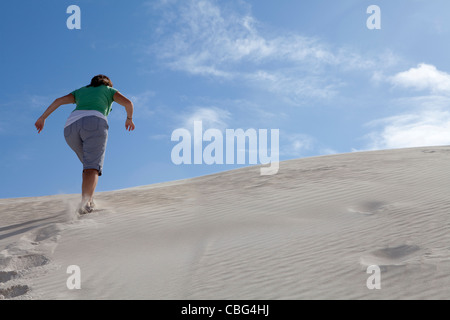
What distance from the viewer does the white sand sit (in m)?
3.48

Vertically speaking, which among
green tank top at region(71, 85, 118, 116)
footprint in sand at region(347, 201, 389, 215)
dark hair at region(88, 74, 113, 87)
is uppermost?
dark hair at region(88, 74, 113, 87)

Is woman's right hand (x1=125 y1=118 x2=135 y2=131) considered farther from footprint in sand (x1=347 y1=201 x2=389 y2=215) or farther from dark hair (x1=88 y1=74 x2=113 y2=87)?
footprint in sand (x1=347 y1=201 x2=389 y2=215)

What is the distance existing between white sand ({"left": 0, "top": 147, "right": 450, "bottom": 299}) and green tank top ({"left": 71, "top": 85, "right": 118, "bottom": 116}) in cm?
148

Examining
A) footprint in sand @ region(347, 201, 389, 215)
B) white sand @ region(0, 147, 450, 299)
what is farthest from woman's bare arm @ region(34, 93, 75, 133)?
footprint in sand @ region(347, 201, 389, 215)

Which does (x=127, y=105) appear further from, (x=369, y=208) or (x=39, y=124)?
(x=369, y=208)

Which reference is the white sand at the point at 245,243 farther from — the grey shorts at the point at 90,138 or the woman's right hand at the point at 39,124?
the woman's right hand at the point at 39,124

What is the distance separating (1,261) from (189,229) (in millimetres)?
2081

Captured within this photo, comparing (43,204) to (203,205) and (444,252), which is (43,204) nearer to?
(203,205)

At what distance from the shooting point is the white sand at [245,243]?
348cm

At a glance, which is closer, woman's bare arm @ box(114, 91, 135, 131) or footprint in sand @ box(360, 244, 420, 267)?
footprint in sand @ box(360, 244, 420, 267)

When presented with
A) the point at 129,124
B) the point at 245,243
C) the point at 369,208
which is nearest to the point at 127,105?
the point at 129,124

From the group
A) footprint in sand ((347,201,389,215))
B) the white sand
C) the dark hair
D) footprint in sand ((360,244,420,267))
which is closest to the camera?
the white sand

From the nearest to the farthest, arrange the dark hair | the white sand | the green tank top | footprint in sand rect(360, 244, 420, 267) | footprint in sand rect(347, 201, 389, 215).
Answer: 1. the white sand
2. footprint in sand rect(360, 244, 420, 267)
3. footprint in sand rect(347, 201, 389, 215)
4. the green tank top
5. the dark hair

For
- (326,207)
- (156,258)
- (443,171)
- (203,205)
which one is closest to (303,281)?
(156,258)
